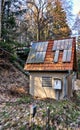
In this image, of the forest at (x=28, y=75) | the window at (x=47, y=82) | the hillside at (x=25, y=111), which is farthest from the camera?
the window at (x=47, y=82)

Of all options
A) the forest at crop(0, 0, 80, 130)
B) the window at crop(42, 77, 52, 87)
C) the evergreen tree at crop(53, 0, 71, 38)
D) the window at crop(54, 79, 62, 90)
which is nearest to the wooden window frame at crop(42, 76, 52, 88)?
the window at crop(42, 77, 52, 87)

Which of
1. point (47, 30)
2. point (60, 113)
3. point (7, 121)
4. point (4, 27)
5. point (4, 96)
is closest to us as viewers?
point (7, 121)

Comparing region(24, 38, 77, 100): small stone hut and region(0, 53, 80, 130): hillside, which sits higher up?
region(24, 38, 77, 100): small stone hut

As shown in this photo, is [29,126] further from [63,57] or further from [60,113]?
[63,57]

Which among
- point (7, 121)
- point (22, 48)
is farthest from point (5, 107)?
point (22, 48)

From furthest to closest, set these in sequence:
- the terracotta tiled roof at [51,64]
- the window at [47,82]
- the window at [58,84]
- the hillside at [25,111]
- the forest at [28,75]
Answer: the window at [47,82] → the terracotta tiled roof at [51,64] → the window at [58,84] → the forest at [28,75] → the hillside at [25,111]

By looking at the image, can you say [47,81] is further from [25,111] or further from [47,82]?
[25,111]

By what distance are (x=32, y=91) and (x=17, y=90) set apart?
795mm

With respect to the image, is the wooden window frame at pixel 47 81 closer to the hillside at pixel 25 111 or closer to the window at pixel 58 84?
the window at pixel 58 84

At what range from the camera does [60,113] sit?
812cm

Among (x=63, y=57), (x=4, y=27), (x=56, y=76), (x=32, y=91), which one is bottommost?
(x=32, y=91)

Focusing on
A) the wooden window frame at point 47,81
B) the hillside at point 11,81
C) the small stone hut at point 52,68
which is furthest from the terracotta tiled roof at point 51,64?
the hillside at point 11,81

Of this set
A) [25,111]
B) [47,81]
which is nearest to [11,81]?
[47,81]

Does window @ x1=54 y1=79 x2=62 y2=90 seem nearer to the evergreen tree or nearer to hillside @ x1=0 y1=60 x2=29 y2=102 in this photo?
hillside @ x1=0 y1=60 x2=29 y2=102
